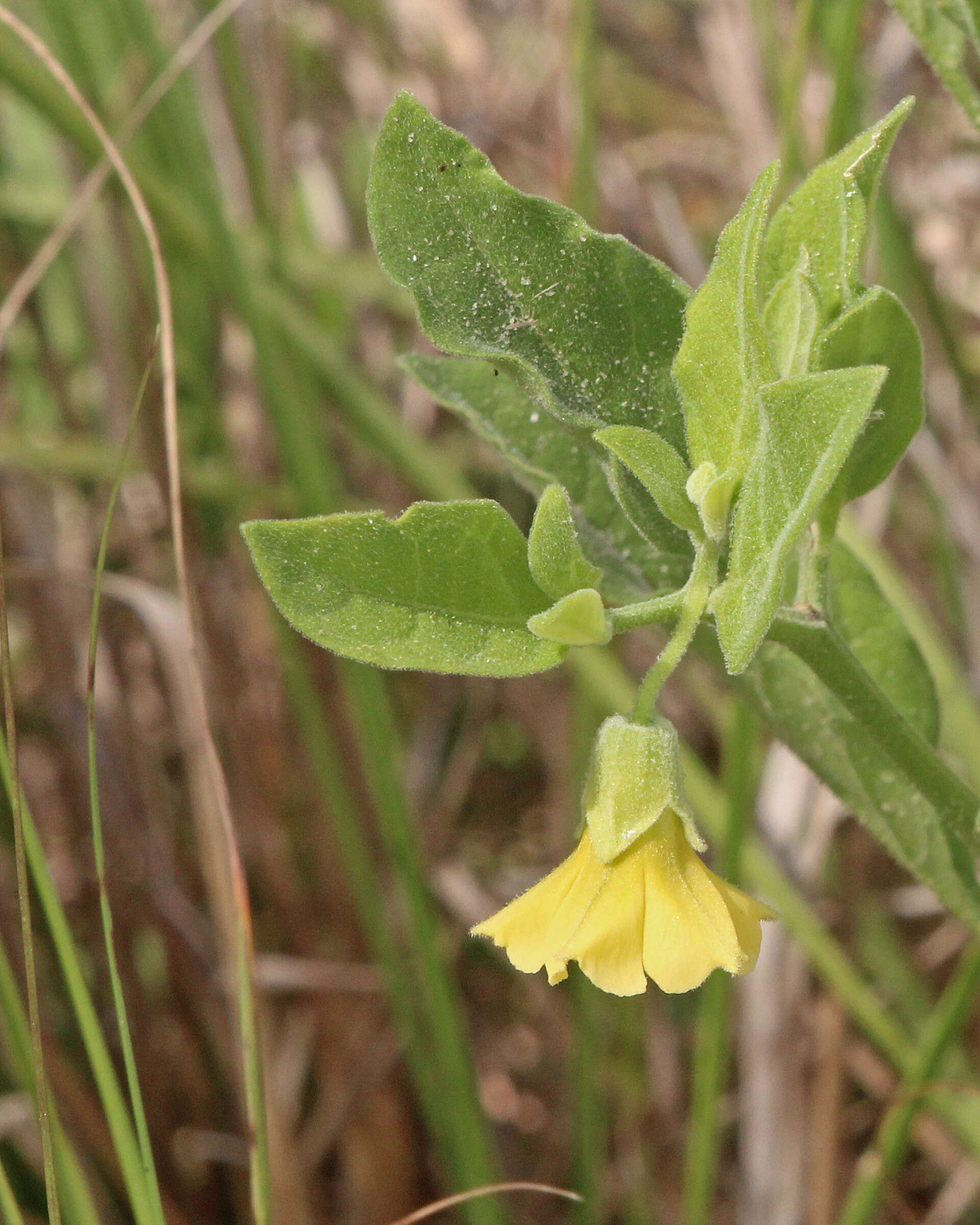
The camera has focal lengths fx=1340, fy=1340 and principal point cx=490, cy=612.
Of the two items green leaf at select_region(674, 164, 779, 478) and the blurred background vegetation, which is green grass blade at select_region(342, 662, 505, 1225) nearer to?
the blurred background vegetation

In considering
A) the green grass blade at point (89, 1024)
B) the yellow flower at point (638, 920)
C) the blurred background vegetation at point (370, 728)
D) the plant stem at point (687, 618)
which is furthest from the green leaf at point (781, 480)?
the blurred background vegetation at point (370, 728)

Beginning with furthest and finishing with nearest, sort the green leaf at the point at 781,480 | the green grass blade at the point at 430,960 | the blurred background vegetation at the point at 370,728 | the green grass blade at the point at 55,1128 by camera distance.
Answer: the blurred background vegetation at the point at 370,728
the green grass blade at the point at 430,960
the green grass blade at the point at 55,1128
the green leaf at the point at 781,480

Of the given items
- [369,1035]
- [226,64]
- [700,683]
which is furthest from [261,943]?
[226,64]

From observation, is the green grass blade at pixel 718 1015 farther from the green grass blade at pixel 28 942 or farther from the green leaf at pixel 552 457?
the green grass blade at pixel 28 942

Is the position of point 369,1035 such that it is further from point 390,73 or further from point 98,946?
point 390,73

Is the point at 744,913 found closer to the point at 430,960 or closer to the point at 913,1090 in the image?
the point at 913,1090

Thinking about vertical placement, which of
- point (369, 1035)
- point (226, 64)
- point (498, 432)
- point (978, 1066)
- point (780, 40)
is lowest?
point (978, 1066)

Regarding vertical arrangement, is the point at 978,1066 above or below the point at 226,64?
below

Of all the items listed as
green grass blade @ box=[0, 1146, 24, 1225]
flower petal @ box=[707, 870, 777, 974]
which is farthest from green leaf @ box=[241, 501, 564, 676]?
green grass blade @ box=[0, 1146, 24, 1225]
